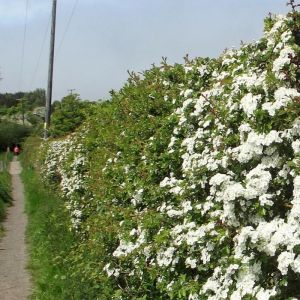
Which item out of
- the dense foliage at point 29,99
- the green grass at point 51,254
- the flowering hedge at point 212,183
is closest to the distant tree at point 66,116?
the green grass at point 51,254

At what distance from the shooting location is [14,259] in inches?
350

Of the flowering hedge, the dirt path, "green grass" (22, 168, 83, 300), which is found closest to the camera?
the flowering hedge

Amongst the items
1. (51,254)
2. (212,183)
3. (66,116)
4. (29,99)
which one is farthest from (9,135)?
(212,183)

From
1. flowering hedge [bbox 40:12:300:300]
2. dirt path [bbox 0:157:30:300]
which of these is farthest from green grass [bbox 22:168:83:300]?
flowering hedge [bbox 40:12:300:300]

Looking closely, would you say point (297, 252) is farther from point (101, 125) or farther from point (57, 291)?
point (101, 125)

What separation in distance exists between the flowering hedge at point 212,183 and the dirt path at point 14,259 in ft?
5.44

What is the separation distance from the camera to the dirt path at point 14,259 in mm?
7004

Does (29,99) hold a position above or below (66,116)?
above

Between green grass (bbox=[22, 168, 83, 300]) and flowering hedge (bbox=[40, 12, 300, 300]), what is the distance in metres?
0.88

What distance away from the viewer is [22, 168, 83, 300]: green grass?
647 centimetres

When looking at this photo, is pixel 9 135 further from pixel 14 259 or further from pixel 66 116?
pixel 14 259

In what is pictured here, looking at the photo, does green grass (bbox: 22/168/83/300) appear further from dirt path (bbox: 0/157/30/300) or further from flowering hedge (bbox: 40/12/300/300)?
flowering hedge (bbox: 40/12/300/300)

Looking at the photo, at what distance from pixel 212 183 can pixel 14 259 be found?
265 inches

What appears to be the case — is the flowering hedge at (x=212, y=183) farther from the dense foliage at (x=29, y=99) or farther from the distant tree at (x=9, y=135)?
the dense foliage at (x=29, y=99)
